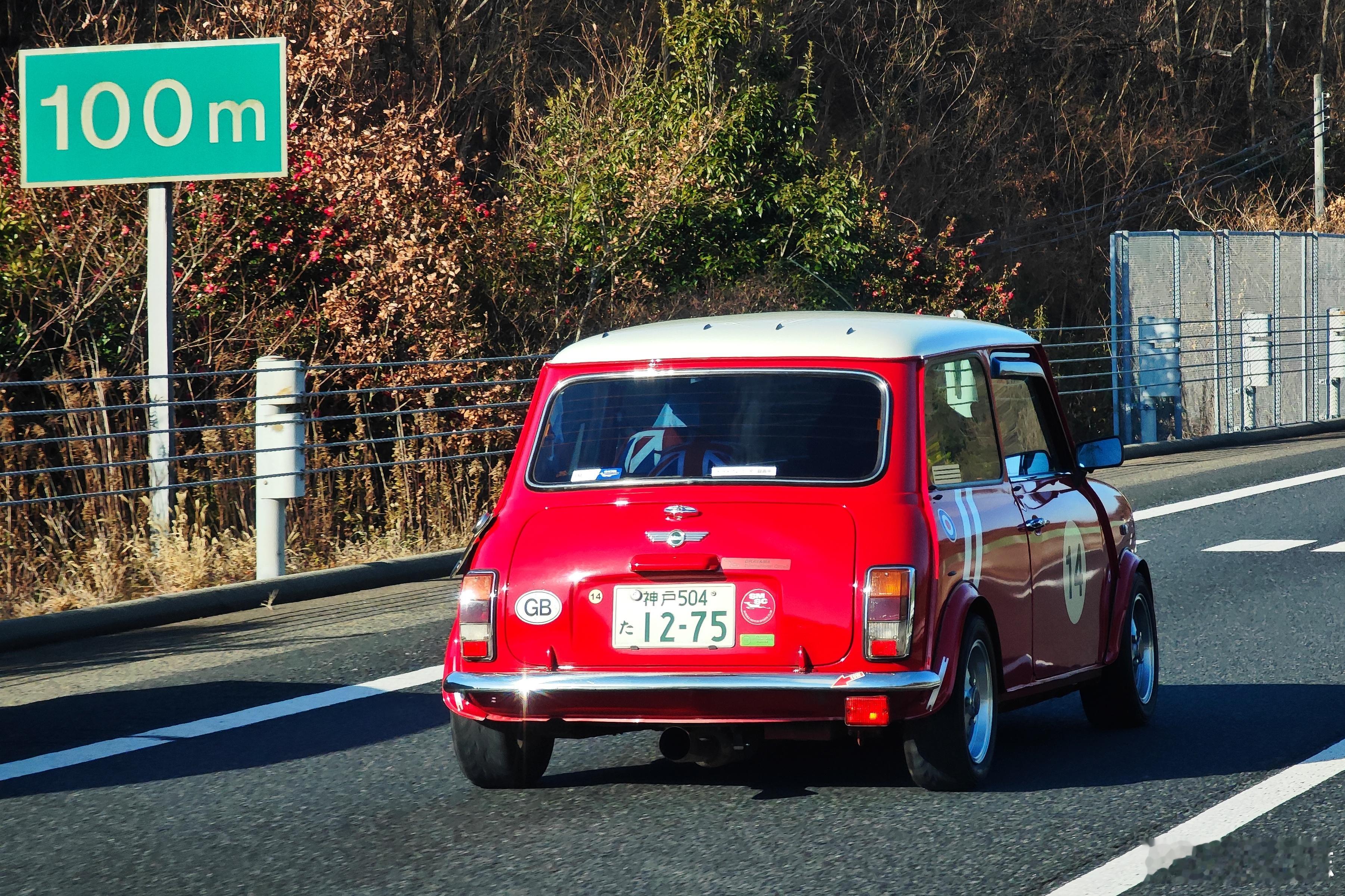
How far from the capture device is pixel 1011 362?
24.1 feet

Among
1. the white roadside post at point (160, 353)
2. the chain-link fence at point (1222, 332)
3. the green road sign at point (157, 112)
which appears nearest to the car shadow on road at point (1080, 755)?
the white roadside post at point (160, 353)

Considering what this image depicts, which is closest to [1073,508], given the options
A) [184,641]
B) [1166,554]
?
[184,641]

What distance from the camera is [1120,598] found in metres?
7.73

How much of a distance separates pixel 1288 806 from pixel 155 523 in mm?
8923

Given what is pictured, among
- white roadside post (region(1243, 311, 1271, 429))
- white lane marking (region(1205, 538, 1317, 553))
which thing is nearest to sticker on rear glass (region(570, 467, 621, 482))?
white lane marking (region(1205, 538, 1317, 553))

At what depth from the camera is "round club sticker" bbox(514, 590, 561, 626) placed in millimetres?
6125

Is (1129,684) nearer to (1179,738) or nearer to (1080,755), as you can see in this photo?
(1179,738)

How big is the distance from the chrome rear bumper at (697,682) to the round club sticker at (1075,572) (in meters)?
1.49

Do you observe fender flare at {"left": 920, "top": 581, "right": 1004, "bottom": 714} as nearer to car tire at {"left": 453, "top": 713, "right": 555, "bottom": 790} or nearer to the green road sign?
car tire at {"left": 453, "top": 713, "right": 555, "bottom": 790}

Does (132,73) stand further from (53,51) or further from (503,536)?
(503,536)

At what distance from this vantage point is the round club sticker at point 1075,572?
728cm

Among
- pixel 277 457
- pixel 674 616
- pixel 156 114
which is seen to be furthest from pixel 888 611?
pixel 156 114

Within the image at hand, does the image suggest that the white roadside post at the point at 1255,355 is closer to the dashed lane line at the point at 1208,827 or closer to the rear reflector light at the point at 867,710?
the dashed lane line at the point at 1208,827

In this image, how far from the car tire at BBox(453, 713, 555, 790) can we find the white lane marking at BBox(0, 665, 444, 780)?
1.73 m
